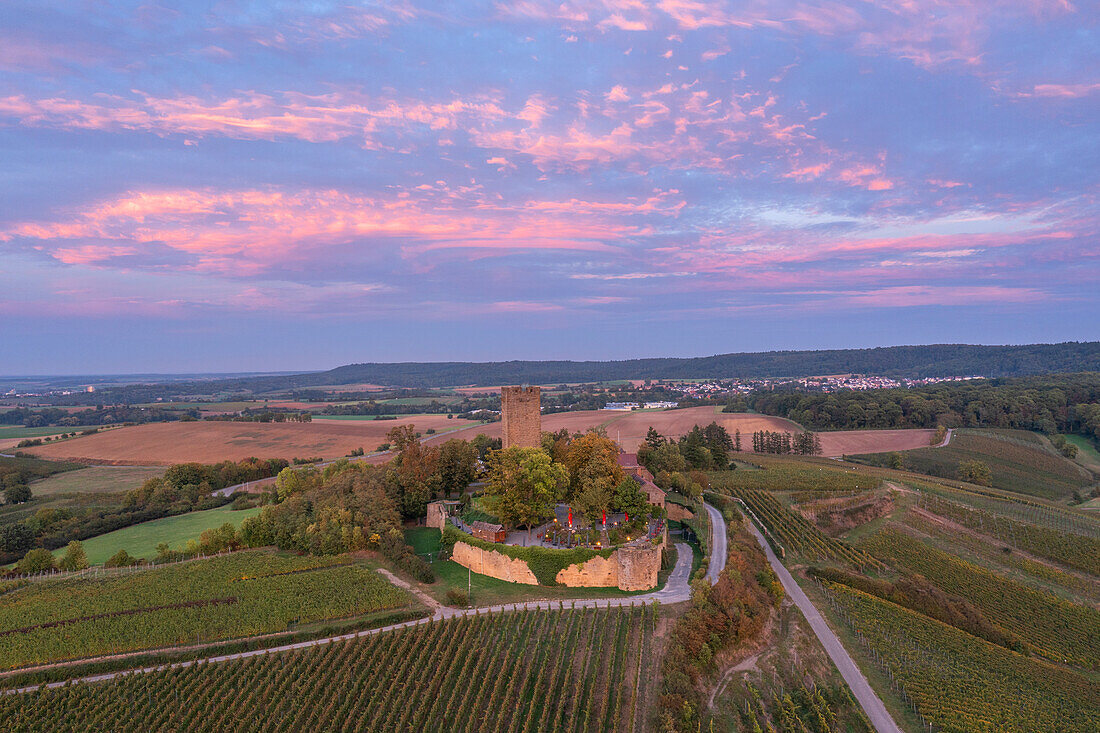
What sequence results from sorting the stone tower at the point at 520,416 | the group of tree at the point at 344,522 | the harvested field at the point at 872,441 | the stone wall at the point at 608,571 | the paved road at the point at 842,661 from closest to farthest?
the paved road at the point at 842,661 < the stone wall at the point at 608,571 < the group of tree at the point at 344,522 < the stone tower at the point at 520,416 < the harvested field at the point at 872,441

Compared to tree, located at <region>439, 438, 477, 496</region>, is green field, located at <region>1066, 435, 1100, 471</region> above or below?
below

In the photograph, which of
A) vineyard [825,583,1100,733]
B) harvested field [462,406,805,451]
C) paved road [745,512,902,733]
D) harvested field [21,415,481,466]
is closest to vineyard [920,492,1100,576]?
vineyard [825,583,1100,733]

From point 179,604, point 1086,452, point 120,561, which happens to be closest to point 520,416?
point 179,604

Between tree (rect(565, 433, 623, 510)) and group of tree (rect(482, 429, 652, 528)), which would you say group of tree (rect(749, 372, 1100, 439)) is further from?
group of tree (rect(482, 429, 652, 528))

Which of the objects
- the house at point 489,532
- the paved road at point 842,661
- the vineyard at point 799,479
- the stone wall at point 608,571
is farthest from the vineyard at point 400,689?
the vineyard at point 799,479

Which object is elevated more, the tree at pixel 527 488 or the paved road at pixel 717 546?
the tree at pixel 527 488

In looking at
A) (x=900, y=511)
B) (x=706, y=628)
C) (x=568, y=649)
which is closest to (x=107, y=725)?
(x=568, y=649)

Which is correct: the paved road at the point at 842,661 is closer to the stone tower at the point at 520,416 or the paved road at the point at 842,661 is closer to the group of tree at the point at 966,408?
the stone tower at the point at 520,416
